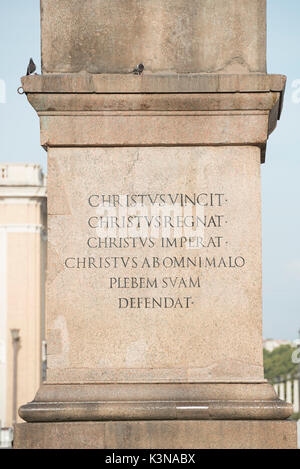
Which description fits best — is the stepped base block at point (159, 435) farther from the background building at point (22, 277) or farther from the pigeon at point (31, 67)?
the background building at point (22, 277)

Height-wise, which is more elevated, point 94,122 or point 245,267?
point 94,122

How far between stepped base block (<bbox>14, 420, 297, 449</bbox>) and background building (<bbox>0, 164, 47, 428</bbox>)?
4884 centimetres

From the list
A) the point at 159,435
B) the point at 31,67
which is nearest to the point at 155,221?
the point at 31,67

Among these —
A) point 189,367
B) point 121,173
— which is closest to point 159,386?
point 189,367

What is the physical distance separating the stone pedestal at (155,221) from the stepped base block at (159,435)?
0.37 metres

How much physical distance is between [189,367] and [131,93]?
2334 millimetres

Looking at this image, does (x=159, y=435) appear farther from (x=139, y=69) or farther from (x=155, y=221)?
(x=139, y=69)

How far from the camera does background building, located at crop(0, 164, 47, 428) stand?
5856 centimetres

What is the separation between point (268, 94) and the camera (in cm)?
Result: 999

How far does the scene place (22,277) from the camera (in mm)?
60594

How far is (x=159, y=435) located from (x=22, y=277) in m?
51.6

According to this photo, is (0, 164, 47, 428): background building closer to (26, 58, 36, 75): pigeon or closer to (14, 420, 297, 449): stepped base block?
(26, 58, 36, 75): pigeon

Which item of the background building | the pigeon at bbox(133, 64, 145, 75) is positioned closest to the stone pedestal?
the pigeon at bbox(133, 64, 145, 75)
